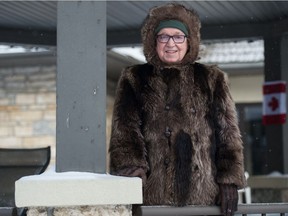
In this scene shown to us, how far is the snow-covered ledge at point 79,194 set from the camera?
3260 mm

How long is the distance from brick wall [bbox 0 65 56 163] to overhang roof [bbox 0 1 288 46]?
317cm

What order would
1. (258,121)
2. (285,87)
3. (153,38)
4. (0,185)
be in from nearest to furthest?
(153,38) → (0,185) → (285,87) → (258,121)

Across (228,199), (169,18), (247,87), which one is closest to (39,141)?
(247,87)

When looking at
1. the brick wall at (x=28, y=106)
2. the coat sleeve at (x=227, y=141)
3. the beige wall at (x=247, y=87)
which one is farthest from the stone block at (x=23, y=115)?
the coat sleeve at (x=227, y=141)

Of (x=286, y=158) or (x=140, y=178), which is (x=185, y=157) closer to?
(x=140, y=178)

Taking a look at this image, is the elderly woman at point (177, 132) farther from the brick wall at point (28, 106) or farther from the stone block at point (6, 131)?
the stone block at point (6, 131)

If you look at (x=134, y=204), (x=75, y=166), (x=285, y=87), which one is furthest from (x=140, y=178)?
(x=285, y=87)

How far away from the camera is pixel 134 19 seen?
7801 millimetres

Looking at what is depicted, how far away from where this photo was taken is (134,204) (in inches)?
136

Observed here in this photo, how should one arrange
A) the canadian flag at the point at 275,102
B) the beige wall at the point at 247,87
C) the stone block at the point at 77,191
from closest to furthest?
1. the stone block at the point at 77,191
2. the canadian flag at the point at 275,102
3. the beige wall at the point at 247,87

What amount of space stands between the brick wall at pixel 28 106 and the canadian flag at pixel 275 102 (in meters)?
3.98

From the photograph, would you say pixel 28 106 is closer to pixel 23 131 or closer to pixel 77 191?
pixel 23 131

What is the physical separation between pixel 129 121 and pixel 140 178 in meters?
0.30

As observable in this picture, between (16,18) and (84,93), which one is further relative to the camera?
(16,18)
